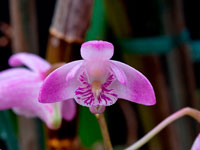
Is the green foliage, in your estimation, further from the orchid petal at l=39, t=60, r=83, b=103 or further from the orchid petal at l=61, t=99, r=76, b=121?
the orchid petal at l=39, t=60, r=83, b=103

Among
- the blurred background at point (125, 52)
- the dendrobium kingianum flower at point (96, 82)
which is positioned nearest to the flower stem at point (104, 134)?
the dendrobium kingianum flower at point (96, 82)

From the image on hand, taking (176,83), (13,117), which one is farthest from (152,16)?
(13,117)

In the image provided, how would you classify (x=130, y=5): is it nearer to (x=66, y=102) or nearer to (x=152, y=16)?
(x=152, y=16)

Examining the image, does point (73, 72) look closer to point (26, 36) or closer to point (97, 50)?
point (97, 50)

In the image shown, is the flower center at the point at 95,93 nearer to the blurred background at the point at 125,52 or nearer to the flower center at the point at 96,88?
the flower center at the point at 96,88

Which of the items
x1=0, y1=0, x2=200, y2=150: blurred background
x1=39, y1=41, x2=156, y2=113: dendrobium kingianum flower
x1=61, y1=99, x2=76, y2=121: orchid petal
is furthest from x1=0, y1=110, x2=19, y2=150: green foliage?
x1=39, y1=41, x2=156, y2=113: dendrobium kingianum flower

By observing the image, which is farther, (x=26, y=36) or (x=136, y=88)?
(x=26, y=36)

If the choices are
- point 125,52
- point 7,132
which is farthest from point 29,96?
point 125,52
